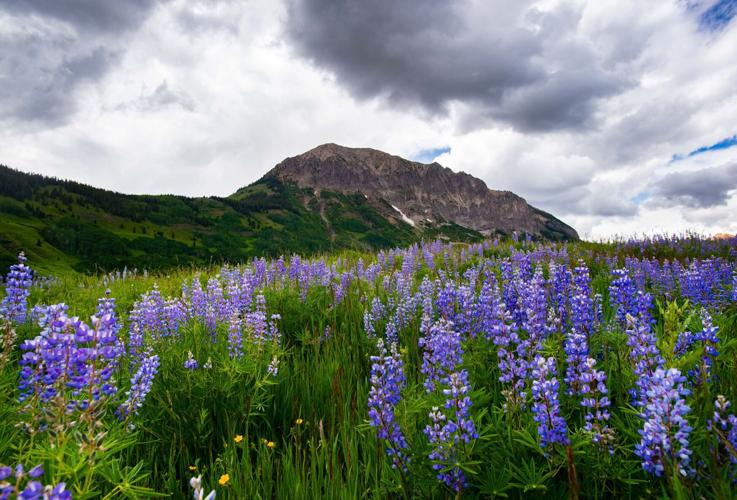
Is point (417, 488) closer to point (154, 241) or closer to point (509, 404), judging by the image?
point (509, 404)

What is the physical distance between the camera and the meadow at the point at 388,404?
83.7 inches

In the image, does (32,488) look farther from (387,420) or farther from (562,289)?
(562,289)

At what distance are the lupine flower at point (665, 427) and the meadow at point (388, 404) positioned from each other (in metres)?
0.01

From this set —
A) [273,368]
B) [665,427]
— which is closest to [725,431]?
[665,427]

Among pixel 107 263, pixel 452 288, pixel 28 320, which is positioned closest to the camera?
pixel 452 288

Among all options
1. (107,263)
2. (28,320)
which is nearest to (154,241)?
(107,263)

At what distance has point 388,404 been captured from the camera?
2855 mm

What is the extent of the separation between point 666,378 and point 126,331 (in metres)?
6.92

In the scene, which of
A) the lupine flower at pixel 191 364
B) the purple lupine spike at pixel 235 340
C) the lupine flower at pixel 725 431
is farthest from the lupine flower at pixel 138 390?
the lupine flower at pixel 725 431

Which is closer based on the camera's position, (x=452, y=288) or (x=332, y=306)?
(x=452, y=288)

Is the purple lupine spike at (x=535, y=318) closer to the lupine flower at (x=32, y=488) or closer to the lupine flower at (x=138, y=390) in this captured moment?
the lupine flower at (x=32, y=488)

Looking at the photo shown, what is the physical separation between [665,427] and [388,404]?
1.68 metres

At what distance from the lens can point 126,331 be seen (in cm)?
612

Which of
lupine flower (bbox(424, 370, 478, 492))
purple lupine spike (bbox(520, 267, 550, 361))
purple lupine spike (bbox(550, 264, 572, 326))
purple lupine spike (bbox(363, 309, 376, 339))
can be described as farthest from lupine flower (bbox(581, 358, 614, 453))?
purple lupine spike (bbox(363, 309, 376, 339))
